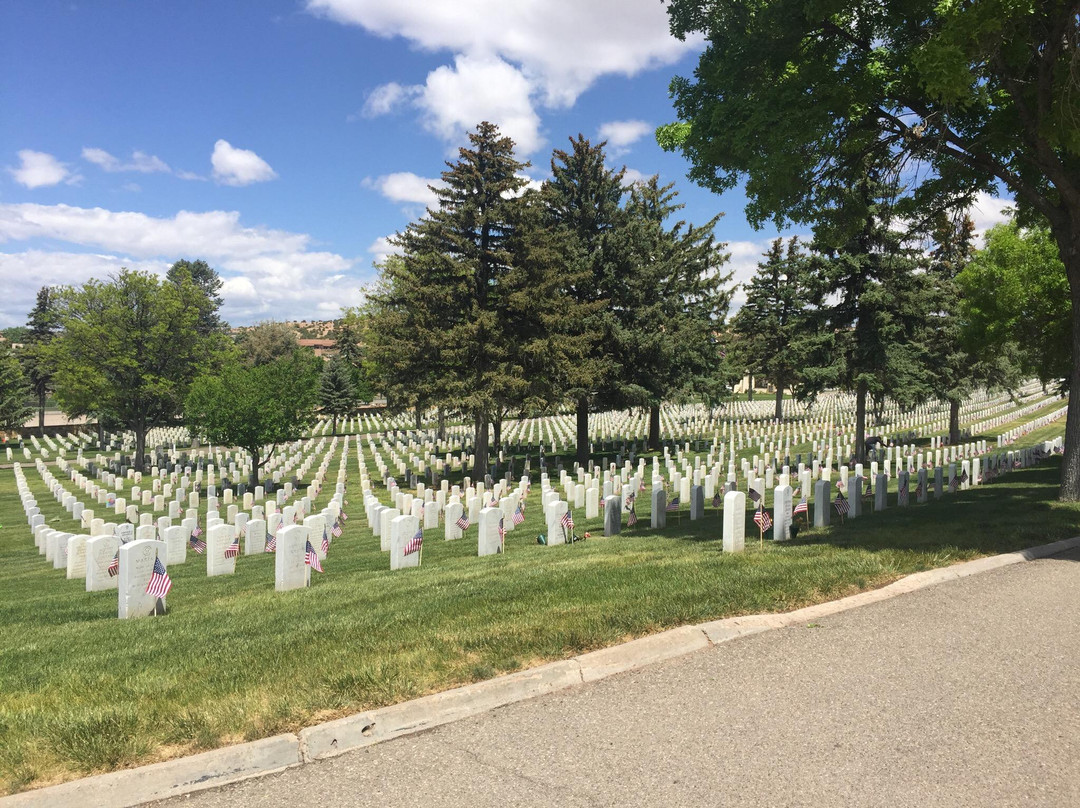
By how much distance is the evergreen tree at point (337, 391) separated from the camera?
199 feet

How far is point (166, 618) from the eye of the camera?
7.35m

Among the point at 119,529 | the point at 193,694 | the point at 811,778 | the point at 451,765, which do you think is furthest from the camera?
the point at 119,529

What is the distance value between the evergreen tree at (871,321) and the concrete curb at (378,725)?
1010 inches

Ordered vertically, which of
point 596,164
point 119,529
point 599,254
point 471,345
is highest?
point 596,164

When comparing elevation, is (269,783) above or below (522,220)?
below

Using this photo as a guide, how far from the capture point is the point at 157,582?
25.4 ft

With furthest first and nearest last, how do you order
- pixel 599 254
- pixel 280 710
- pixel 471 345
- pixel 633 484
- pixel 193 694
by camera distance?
pixel 599 254
pixel 471 345
pixel 633 484
pixel 193 694
pixel 280 710

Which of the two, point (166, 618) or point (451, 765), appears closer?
point (451, 765)

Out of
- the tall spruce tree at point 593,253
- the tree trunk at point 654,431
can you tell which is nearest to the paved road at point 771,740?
the tall spruce tree at point 593,253

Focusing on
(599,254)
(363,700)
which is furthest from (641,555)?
(599,254)

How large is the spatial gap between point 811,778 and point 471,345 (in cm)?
2320

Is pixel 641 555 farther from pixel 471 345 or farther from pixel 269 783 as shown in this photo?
pixel 471 345

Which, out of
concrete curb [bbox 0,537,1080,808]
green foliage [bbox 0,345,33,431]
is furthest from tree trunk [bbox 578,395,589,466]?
green foliage [bbox 0,345,33,431]

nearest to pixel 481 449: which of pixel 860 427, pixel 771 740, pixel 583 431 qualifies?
pixel 583 431
